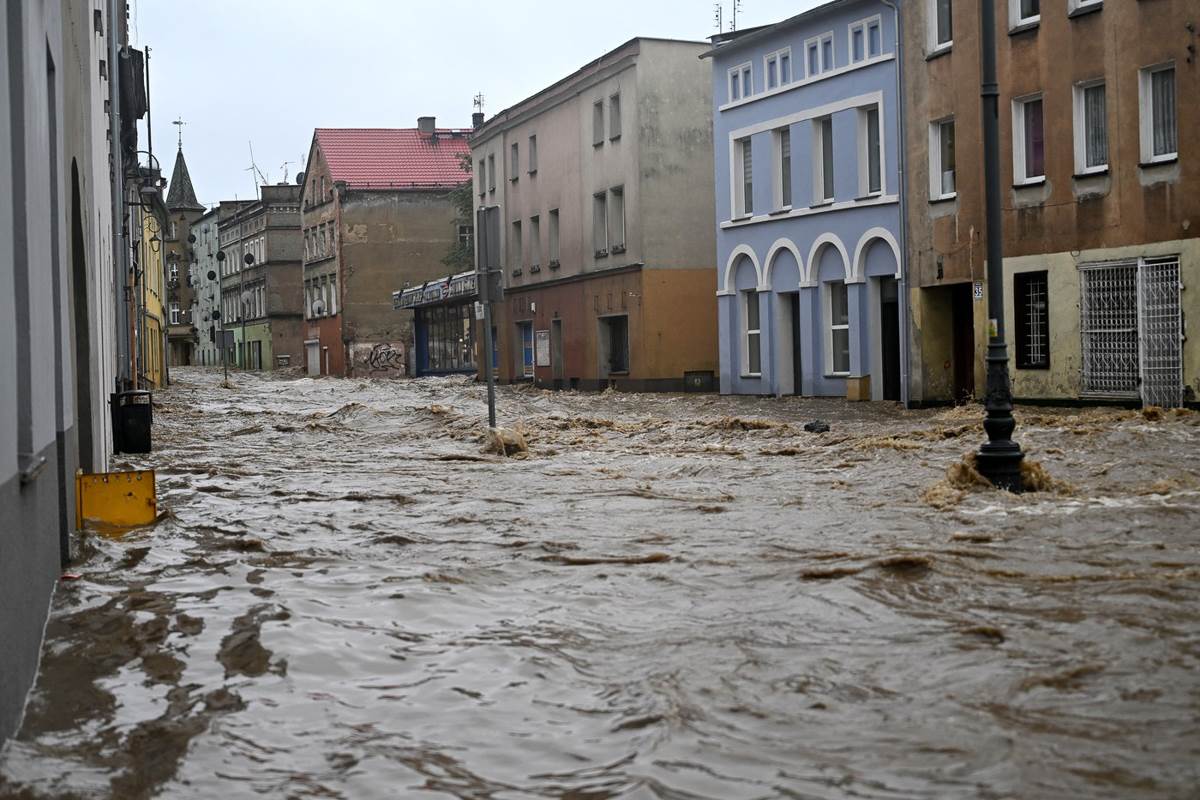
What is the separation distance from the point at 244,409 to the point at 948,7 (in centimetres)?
1933

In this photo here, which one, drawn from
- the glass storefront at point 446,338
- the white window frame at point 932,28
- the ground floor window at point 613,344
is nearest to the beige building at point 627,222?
the ground floor window at point 613,344

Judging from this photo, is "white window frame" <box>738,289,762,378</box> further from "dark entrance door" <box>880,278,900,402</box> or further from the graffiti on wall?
the graffiti on wall

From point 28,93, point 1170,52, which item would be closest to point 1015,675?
point 28,93

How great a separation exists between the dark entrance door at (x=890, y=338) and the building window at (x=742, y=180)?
6079mm

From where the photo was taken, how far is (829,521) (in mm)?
11742

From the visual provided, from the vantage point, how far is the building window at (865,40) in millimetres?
32156

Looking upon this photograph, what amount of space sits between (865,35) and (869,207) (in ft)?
11.9

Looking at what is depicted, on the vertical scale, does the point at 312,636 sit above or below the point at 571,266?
below

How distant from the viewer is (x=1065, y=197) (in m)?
26.5

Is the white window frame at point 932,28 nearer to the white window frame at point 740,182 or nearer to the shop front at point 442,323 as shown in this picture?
the white window frame at point 740,182

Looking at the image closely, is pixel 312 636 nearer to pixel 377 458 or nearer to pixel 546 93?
pixel 377 458

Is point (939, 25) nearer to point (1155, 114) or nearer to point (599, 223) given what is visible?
point (1155, 114)

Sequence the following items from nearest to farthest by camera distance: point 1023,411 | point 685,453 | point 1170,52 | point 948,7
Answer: point 685,453 < point 1170,52 < point 1023,411 < point 948,7

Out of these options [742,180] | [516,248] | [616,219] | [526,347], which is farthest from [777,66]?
[526,347]
